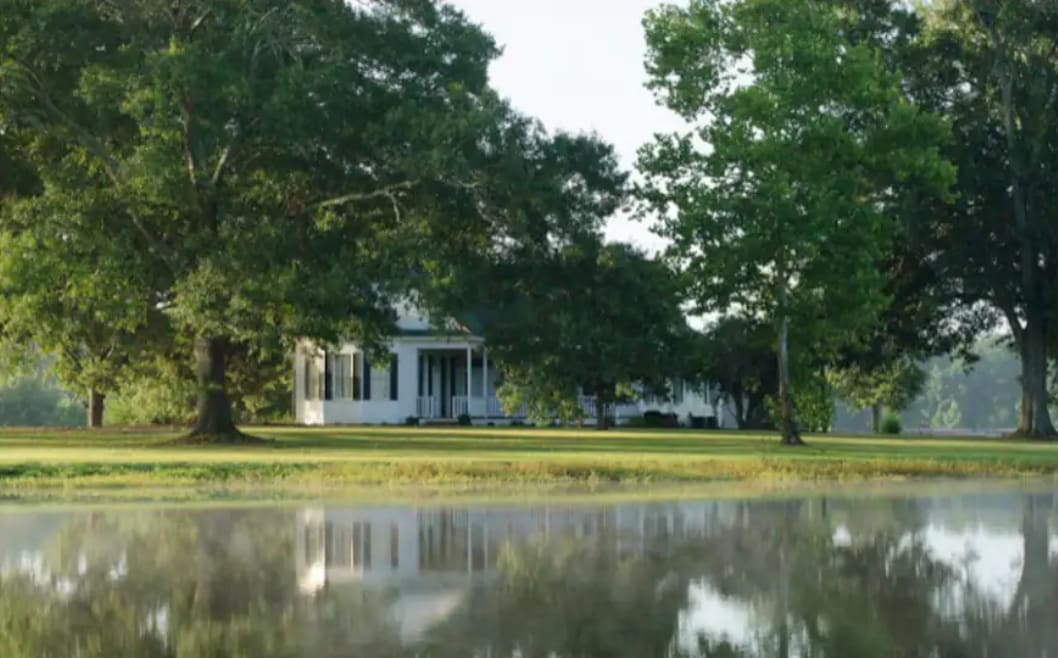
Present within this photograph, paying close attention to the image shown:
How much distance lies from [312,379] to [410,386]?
4.86 metres

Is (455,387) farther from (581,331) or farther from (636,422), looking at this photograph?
(581,331)

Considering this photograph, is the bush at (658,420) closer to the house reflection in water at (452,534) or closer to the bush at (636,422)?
the bush at (636,422)

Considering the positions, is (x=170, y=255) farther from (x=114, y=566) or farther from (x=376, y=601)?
(x=376, y=601)

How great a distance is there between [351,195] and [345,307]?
399cm

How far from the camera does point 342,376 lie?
69750 mm

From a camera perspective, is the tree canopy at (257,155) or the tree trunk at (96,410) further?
the tree trunk at (96,410)

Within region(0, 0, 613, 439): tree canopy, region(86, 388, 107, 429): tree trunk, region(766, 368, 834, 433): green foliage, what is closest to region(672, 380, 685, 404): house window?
region(766, 368, 834, 433): green foliage

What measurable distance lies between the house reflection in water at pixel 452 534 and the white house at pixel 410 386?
42.1 metres

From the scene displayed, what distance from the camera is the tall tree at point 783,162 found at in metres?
45.0

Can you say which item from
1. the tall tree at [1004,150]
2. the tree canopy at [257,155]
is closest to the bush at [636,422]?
the tall tree at [1004,150]

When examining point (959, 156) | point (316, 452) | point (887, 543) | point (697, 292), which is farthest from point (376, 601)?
point (959, 156)

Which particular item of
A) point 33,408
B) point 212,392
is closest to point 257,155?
point 212,392

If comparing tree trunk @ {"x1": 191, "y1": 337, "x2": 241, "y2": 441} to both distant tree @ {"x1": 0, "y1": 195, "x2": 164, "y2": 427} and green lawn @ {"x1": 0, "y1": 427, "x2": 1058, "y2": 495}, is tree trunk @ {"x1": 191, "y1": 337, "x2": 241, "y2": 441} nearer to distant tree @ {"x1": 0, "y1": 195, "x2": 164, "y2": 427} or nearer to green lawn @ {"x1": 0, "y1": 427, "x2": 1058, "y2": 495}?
green lawn @ {"x1": 0, "y1": 427, "x2": 1058, "y2": 495}

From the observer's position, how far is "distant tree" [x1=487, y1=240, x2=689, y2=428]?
42.8 m
